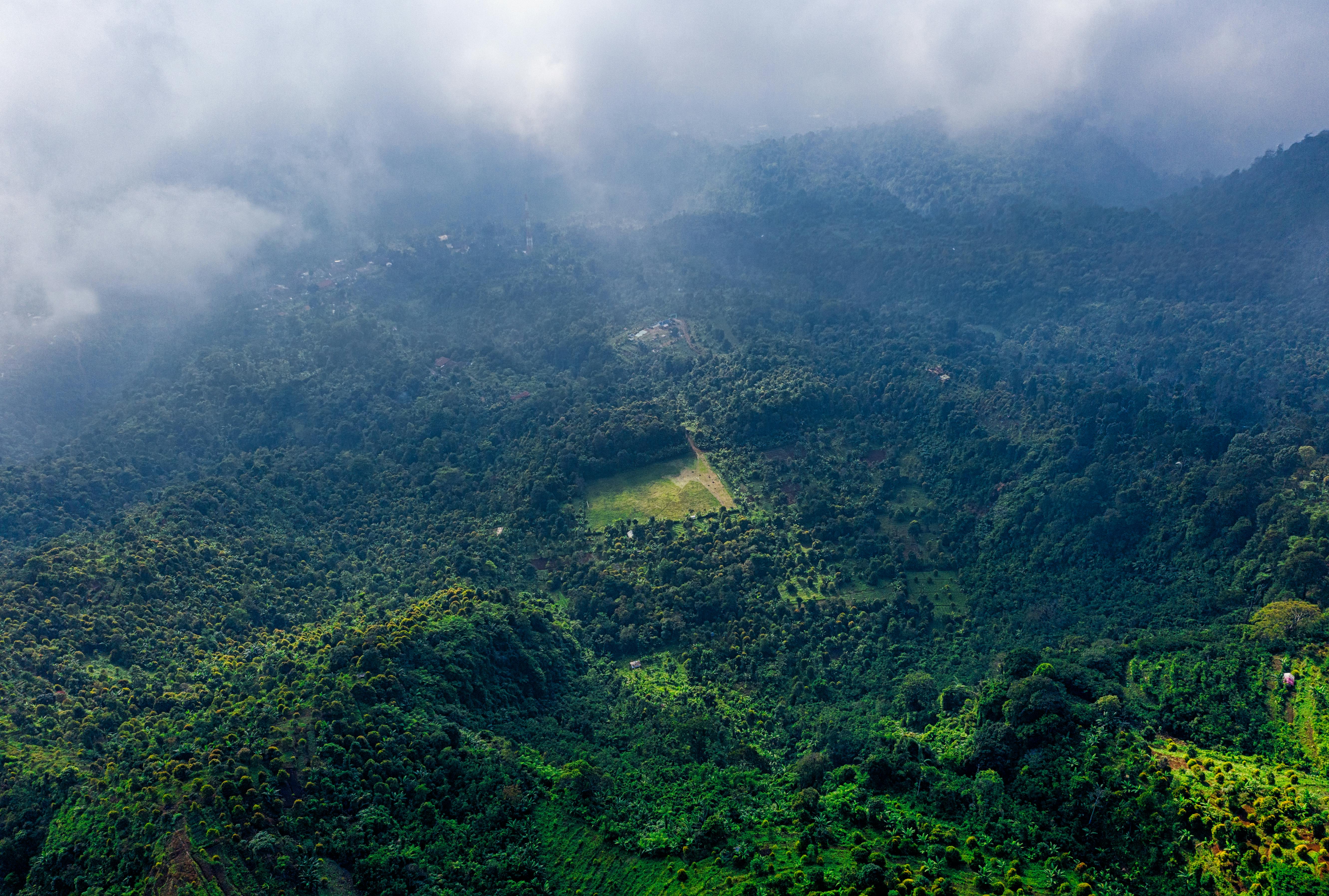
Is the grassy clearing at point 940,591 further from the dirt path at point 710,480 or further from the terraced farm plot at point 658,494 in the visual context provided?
the terraced farm plot at point 658,494

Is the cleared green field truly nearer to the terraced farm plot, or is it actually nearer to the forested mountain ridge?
the terraced farm plot

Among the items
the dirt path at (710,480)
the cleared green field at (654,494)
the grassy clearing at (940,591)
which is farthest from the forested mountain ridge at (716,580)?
the dirt path at (710,480)

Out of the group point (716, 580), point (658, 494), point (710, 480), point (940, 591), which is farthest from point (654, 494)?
point (940, 591)

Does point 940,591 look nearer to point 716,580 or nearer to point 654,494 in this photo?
point 716,580

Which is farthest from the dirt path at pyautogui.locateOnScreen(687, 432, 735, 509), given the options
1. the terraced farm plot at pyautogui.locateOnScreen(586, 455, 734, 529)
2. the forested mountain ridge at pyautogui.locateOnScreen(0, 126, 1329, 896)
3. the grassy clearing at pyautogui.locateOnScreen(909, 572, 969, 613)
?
the grassy clearing at pyautogui.locateOnScreen(909, 572, 969, 613)

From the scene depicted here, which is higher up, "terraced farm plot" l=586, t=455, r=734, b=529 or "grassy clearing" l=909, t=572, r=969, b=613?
"terraced farm plot" l=586, t=455, r=734, b=529

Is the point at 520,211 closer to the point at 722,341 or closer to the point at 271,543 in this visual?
the point at 722,341
